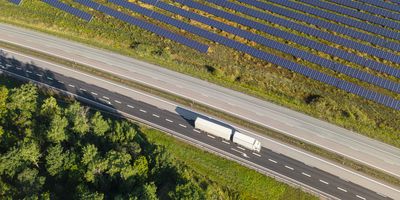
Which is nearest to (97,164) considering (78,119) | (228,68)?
(78,119)

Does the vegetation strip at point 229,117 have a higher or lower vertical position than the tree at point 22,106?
higher

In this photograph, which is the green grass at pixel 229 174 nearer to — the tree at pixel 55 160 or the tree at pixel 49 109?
the tree at pixel 49 109

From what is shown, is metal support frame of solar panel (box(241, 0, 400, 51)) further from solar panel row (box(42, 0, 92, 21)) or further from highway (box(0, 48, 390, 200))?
solar panel row (box(42, 0, 92, 21))

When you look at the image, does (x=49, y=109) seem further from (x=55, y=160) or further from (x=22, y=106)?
(x=55, y=160)

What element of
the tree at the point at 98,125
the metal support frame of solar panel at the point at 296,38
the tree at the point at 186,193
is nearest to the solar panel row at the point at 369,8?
the metal support frame of solar panel at the point at 296,38

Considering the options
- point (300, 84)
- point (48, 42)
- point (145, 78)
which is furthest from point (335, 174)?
point (48, 42)
